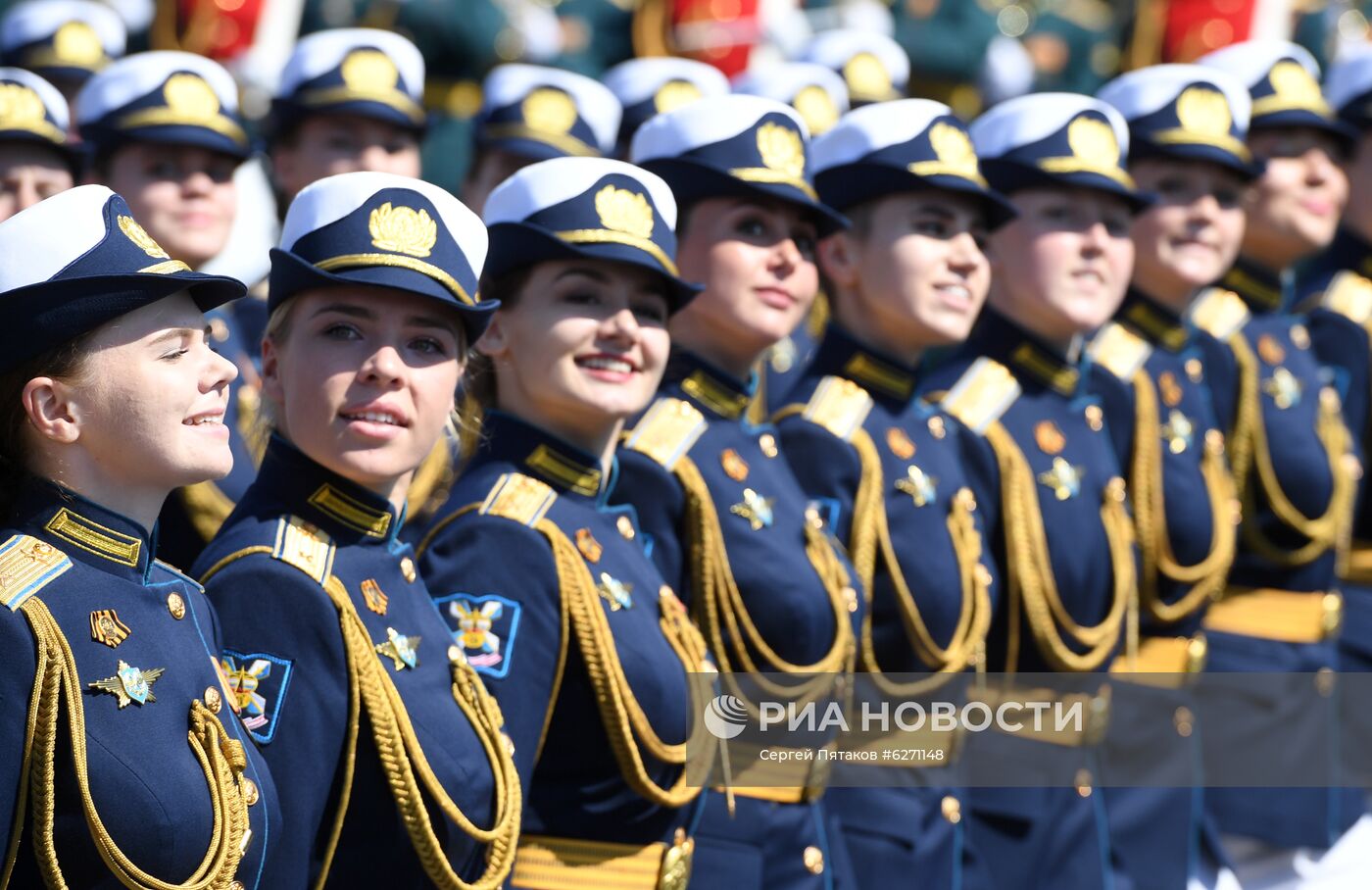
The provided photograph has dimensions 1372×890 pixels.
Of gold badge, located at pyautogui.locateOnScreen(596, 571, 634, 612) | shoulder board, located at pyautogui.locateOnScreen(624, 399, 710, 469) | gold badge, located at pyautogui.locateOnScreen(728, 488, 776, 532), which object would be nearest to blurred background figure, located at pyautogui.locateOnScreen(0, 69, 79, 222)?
shoulder board, located at pyautogui.locateOnScreen(624, 399, 710, 469)

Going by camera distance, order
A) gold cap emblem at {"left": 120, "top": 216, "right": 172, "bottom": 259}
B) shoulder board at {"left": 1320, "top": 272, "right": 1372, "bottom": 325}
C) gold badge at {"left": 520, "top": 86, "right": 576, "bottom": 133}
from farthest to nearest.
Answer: shoulder board at {"left": 1320, "top": 272, "right": 1372, "bottom": 325} → gold badge at {"left": 520, "top": 86, "right": 576, "bottom": 133} → gold cap emblem at {"left": 120, "top": 216, "right": 172, "bottom": 259}

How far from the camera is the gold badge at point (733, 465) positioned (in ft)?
18.5

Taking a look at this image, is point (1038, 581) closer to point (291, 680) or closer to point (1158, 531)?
point (1158, 531)

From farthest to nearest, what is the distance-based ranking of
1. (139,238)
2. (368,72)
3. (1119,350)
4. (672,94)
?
1. (672,94)
2. (368,72)
3. (1119,350)
4. (139,238)

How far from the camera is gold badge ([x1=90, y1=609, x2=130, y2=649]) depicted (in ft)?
12.2

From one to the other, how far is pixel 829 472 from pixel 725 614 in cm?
77

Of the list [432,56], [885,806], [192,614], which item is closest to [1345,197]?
[885,806]

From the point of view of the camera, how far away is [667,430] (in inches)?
221

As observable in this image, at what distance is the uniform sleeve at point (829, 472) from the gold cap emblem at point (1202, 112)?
6.58 ft

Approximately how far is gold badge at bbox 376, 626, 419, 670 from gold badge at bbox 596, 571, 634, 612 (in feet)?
1.98

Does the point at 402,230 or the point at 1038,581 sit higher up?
the point at 1038,581

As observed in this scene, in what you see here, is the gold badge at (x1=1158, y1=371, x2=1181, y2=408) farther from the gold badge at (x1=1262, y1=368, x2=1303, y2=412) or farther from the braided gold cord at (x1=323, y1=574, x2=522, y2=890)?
the braided gold cord at (x1=323, y1=574, x2=522, y2=890)

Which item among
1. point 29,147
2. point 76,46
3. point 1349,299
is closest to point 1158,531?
point 1349,299

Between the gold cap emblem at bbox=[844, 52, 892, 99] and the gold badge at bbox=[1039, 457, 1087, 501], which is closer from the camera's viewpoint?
the gold badge at bbox=[1039, 457, 1087, 501]
